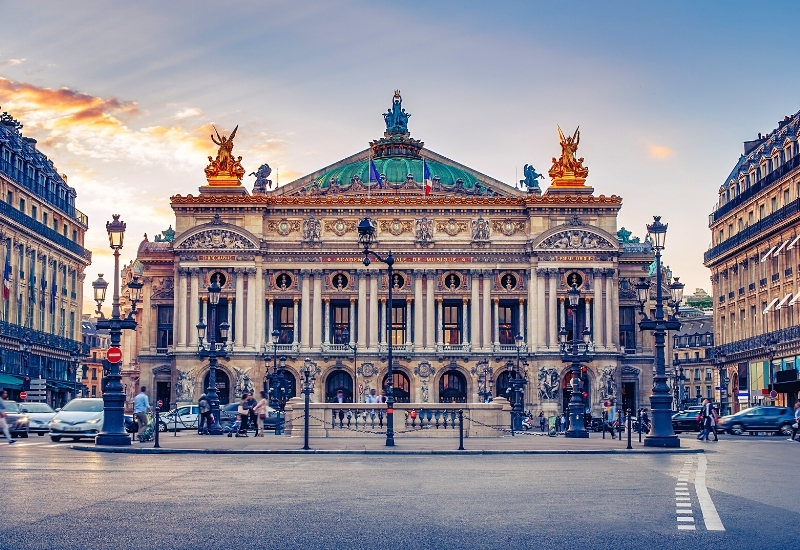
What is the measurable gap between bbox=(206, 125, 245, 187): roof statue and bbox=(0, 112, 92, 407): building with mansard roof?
11.5 metres

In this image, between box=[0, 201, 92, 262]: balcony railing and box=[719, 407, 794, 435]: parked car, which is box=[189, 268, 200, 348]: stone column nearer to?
box=[0, 201, 92, 262]: balcony railing

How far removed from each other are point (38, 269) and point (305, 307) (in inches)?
765

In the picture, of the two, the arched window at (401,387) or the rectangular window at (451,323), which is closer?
the arched window at (401,387)

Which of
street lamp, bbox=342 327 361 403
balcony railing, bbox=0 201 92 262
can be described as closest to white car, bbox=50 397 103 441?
balcony railing, bbox=0 201 92 262

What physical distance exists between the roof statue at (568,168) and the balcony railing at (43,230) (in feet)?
123

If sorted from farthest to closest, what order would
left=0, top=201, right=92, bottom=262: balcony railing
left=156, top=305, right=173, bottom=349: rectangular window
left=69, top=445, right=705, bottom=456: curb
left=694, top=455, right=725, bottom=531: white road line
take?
left=156, top=305, right=173, bottom=349: rectangular window, left=0, top=201, right=92, bottom=262: balcony railing, left=69, top=445, right=705, bottom=456: curb, left=694, top=455, right=725, bottom=531: white road line

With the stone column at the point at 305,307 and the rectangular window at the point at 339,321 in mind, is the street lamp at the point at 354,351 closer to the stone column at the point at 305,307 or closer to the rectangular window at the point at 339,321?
the rectangular window at the point at 339,321

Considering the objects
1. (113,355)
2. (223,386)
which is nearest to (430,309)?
(223,386)

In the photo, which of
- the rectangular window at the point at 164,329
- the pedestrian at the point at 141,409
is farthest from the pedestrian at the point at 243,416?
the rectangular window at the point at 164,329

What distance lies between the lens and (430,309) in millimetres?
90312

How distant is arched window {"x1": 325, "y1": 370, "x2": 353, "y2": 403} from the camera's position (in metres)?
90.6

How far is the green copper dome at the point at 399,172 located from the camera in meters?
108

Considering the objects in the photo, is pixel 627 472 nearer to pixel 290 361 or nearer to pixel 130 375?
pixel 290 361

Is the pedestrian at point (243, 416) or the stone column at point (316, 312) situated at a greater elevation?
the stone column at point (316, 312)
